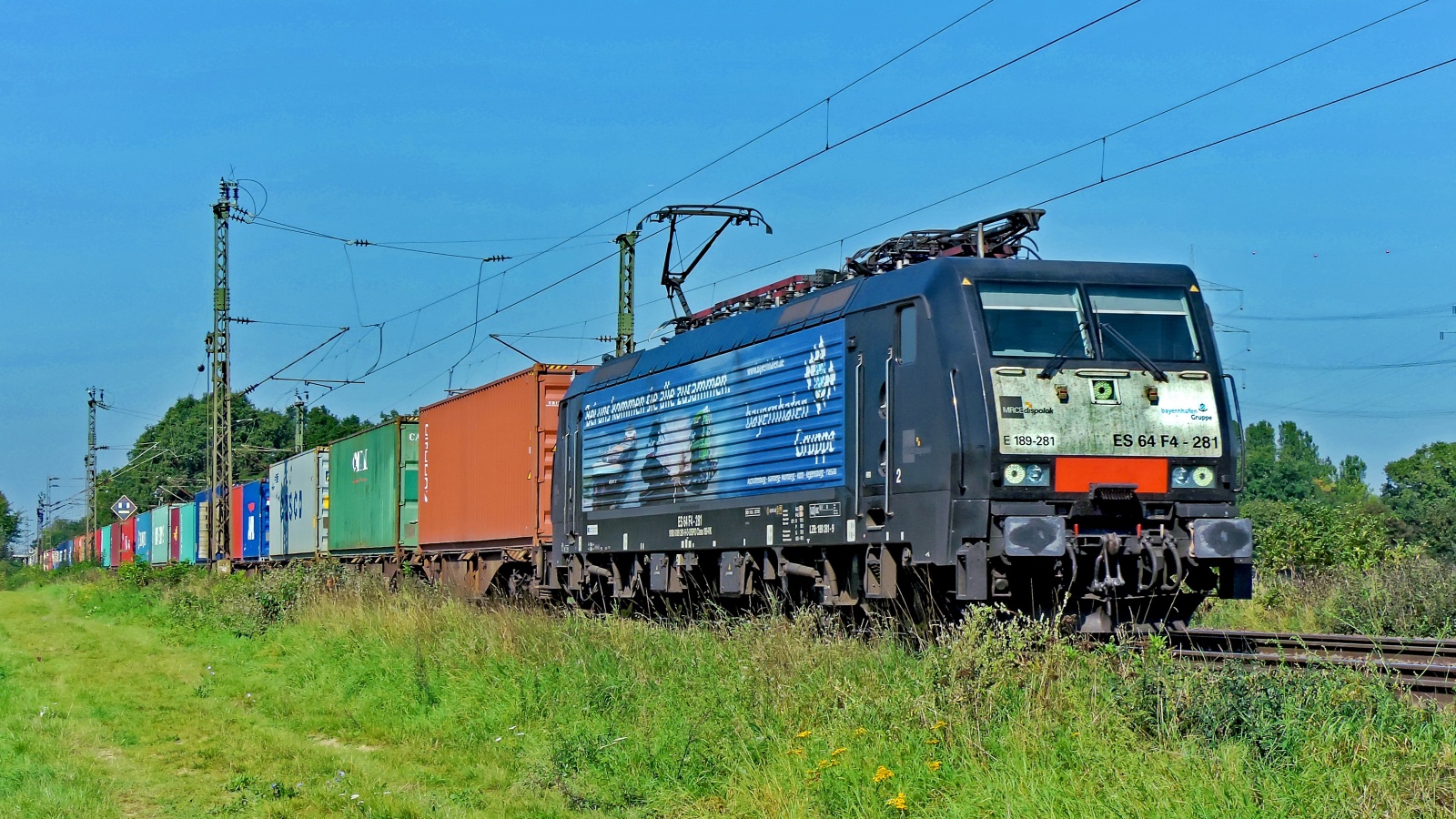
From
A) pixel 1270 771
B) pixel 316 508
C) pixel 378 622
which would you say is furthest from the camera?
pixel 316 508

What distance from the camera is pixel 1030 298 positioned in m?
12.2

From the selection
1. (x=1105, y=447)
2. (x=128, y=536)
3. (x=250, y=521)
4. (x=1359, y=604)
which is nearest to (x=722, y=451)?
A: (x=1105, y=447)

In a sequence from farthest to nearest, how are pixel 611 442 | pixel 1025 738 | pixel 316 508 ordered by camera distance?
1. pixel 316 508
2. pixel 611 442
3. pixel 1025 738

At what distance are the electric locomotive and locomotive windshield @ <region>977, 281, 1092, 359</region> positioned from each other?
2cm

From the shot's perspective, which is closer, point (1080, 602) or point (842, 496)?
point (1080, 602)

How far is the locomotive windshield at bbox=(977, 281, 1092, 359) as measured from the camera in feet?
39.2

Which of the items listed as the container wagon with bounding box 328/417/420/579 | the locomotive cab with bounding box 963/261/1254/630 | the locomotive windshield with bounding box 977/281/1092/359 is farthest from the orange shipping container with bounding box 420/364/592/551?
the locomotive cab with bounding box 963/261/1254/630

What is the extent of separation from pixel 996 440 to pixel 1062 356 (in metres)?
1.08

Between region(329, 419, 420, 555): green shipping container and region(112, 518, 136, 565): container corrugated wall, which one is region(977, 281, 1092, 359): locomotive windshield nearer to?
region(329, 419, 420, 555): green shipping container

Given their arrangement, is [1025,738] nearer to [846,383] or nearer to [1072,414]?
[1072,414]

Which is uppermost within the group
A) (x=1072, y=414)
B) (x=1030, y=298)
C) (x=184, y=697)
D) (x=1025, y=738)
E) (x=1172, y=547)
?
(x=1030, y=298)

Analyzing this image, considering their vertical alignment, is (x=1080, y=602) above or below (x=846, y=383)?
below

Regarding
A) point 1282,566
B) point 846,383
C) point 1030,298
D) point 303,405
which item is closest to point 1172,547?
point 1030,298

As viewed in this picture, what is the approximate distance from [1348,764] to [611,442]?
1337cm
